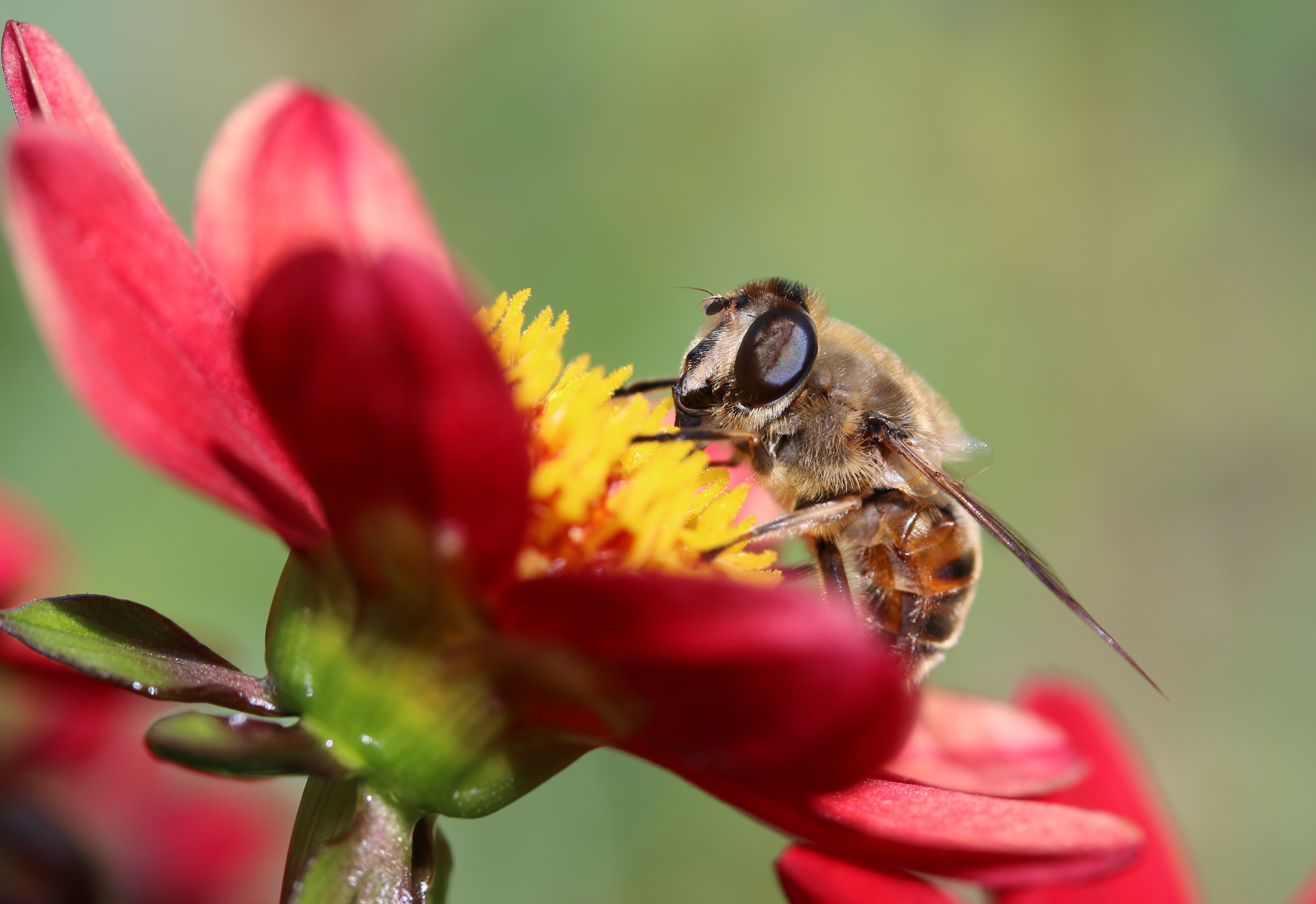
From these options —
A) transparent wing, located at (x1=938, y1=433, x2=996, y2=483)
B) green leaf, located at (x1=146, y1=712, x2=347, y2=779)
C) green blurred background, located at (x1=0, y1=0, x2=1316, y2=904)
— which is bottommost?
green leaf, located at (x1=146, y1=712, x2=347, y2=779)

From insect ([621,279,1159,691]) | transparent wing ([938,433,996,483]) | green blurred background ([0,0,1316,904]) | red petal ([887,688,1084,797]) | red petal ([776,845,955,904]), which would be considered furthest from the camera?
green blurred background ([0,0,1316,904])

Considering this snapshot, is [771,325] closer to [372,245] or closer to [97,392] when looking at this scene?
[372,245]

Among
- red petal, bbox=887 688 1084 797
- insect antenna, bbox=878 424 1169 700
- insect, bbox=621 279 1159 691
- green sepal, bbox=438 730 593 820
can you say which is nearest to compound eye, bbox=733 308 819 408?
insect, bbox=621 279 1159 691

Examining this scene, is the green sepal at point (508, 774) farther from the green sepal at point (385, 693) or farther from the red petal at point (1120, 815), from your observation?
the red petal at point (1120, 815)

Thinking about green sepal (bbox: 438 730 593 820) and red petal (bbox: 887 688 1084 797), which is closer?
green sepal (bbox: 438 730 593 820)

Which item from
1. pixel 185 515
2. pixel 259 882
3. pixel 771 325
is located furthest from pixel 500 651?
pixel 185 515

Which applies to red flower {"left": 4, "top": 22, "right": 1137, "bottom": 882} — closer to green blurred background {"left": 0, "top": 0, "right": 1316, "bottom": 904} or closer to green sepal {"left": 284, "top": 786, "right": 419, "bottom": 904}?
green sepal {"left": 284, "top": 786, "right": 419, "bottom": 904}

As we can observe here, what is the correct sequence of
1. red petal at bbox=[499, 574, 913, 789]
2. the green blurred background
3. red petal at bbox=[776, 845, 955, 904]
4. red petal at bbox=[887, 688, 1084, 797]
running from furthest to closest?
the green blurred background, red petal at bbox=[887, 688, 1084, 797], red petal at bbox=[776, 845, 955, 904], red petal at bbox=[499, 574, 913, 789]

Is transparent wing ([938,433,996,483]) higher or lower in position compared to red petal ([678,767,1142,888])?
higher
